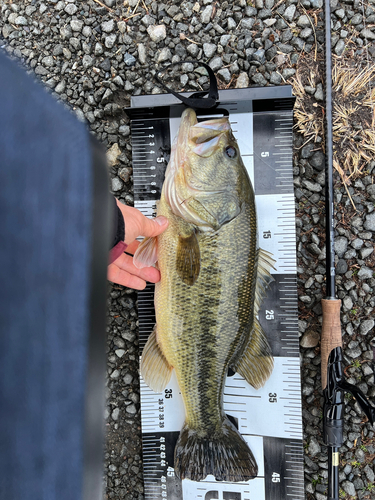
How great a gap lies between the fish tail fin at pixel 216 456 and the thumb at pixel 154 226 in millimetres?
1359

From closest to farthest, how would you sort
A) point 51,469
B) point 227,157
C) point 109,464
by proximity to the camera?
1. point 51,469
2. point 227,157
3. point 109,464

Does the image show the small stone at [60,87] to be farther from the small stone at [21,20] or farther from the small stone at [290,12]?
the small stone at [290,12]

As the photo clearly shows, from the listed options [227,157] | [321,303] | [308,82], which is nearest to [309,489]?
[321,303]

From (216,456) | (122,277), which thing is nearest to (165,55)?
(122,277)

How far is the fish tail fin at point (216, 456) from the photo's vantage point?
214 cm

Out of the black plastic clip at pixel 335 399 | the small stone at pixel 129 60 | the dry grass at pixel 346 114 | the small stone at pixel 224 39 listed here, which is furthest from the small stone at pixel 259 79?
the black plastic clip at pixel 335 399

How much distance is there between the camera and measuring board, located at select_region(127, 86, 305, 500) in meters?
2.27

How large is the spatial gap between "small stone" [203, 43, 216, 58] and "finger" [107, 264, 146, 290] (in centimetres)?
166

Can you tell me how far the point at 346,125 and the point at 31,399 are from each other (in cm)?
252

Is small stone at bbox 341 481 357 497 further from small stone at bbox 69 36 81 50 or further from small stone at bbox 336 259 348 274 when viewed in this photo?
small stone at bbox 69 36 81 50

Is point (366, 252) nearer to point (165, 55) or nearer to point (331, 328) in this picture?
point (331, 328)

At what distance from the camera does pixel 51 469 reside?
92 centimetres

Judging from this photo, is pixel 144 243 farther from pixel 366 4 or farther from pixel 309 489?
pixel 366 4

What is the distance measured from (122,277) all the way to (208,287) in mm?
591
